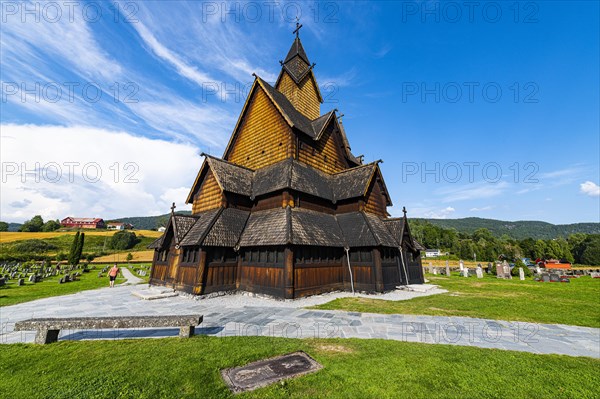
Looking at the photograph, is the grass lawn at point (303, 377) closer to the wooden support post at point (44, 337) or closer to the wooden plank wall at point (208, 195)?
the wooden support post at point (44, 337)

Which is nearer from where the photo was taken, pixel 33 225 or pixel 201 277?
pixel 201 277

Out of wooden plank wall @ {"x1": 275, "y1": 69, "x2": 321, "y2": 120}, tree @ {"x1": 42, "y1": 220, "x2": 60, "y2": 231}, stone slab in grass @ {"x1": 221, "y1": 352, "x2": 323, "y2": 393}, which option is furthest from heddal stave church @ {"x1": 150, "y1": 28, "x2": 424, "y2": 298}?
tree @ {"x1": 42, "y1": 220, "x2": 60, "y2": 231}

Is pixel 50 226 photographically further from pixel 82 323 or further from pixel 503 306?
pixel 503 306

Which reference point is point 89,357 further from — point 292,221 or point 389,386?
point 292,221

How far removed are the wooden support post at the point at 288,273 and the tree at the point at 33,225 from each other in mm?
136880

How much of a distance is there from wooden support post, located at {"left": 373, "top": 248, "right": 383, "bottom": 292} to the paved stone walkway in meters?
5.12

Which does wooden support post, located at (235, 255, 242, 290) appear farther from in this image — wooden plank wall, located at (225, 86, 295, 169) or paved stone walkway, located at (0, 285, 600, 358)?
wooden plank wall, located at (225, 86, 295, 169)

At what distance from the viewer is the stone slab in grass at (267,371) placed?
4559 mm

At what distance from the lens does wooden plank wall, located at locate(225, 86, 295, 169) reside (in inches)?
721

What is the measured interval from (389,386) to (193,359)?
14.3ft

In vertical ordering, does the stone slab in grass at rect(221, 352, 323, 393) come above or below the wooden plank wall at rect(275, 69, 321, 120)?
below

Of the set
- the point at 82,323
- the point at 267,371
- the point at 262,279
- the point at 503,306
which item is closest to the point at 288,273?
the point at 262,279

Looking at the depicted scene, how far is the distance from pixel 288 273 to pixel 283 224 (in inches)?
114

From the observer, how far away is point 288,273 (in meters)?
12.9
